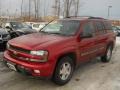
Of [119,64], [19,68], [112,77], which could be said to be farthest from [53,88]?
[119,64]

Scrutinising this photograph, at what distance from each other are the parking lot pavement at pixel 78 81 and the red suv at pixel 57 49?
32cm

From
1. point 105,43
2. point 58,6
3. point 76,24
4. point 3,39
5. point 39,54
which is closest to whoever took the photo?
point 39,54

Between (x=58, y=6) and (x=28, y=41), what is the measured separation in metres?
28.3

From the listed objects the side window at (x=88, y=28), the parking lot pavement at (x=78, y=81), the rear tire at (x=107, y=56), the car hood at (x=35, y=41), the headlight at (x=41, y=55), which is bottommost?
the parking lot pavement at (x=78, y=81)

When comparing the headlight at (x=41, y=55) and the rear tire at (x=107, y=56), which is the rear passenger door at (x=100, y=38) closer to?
the rear tire at (x=107, y=56)

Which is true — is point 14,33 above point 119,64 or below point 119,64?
above

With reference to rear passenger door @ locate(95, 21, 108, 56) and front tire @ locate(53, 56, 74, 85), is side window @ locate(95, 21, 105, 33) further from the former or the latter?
front tire @ locate(53, 56, 74, 85)

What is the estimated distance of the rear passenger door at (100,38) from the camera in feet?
22.3

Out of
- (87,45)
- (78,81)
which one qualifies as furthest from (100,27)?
(78,81)

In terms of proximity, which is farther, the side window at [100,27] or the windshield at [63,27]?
the side window at [100,27]

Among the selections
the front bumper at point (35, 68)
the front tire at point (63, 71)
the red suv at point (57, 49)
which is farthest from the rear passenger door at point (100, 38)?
the front bumper at point (35, 68)

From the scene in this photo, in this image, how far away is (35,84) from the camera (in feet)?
17.6

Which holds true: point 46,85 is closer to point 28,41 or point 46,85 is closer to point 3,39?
point 28,41

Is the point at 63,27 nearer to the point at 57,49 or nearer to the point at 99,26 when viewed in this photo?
the point at 57,49
